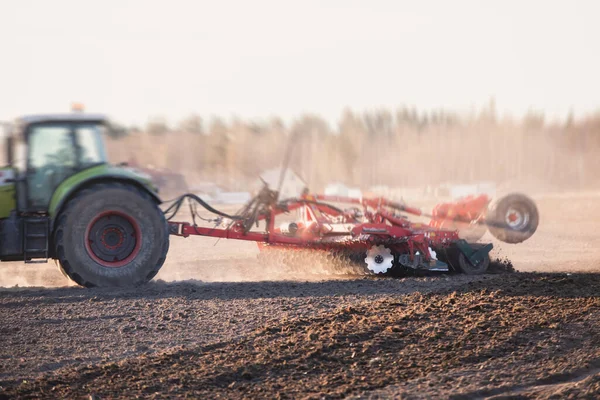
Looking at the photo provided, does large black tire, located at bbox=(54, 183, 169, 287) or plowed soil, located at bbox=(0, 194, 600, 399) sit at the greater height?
large black tire, located at bbox=(54, 183, 169, 287)

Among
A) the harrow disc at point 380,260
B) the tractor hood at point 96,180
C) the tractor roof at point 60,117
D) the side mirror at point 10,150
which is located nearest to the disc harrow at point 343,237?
the harrow disc at point 380,260

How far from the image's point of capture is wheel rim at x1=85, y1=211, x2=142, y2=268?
9.52 metres

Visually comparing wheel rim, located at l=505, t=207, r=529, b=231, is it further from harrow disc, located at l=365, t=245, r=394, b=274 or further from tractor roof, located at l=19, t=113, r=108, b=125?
tractor roof, located at l=19, t=113, r=108, b=125

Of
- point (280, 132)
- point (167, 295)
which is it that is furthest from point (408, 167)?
point (167, 295)

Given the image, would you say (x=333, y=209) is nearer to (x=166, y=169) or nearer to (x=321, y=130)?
(x=166, y=169)

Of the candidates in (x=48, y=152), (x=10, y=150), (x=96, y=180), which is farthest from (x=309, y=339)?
(x=10, y=150)

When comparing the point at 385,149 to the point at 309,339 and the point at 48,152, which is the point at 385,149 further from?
the point at 309,339

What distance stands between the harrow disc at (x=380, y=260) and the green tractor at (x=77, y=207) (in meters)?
3.17

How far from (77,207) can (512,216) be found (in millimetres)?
7159

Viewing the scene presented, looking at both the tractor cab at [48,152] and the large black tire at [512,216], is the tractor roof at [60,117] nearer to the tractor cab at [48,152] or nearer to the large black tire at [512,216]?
the tractor cab at [48,152]

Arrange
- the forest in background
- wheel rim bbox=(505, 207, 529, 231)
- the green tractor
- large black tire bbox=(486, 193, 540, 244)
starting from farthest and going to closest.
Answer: the forest in background < wheel rim bbox=(505, 207, 529, 231) < large black tire bbox=(486, 193, 540, 244) < the green tractor

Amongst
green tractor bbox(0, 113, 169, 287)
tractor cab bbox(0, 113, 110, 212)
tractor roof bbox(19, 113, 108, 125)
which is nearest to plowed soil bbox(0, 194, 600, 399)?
green tractor bbox(0, 113, 169, 287)

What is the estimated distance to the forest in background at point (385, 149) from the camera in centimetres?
1505

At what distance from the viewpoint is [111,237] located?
31.8 feet
